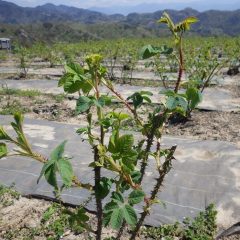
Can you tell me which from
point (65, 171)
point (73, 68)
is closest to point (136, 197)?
point (65, 171)

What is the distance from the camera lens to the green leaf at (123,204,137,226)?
1.43 m

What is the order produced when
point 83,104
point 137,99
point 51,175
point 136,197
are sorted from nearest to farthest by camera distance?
point 51,175
point 83,104
point 136,197
point 137,99

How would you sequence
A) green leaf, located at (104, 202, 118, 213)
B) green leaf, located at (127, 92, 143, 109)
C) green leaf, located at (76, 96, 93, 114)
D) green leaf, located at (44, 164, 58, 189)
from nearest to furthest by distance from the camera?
green leaf, located at (44, 164, 58, 189) → green leaf, located at (76, 96, 93, 114) → green leaf, located at (104, 202, 118, 213) → green leaf, located at (127, 92, 143, 109)

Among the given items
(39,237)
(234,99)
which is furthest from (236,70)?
(39,237)

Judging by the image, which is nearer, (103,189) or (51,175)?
(51,175)

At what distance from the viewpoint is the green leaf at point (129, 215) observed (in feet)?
4.71

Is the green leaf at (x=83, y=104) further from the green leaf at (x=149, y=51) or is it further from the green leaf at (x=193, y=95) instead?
the green leaf at (x=193, y=95)

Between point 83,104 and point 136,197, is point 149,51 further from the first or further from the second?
point 136,197

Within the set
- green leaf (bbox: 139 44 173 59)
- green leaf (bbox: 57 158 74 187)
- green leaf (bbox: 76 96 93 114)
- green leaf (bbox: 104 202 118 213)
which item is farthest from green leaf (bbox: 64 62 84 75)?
green leaf (bbox: 104 202 118 213)

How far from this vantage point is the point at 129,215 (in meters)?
1.46

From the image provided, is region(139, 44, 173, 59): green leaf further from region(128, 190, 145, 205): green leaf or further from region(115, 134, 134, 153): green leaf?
region(128, 190, 145, 205): green leaf

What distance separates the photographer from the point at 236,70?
13.4 metres

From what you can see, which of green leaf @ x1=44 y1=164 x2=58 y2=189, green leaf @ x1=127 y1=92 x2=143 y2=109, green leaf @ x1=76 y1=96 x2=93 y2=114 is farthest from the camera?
green leaf @ x1=127 y1=92 x2=143 y2=109

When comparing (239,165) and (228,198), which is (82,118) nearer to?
(239,165)
